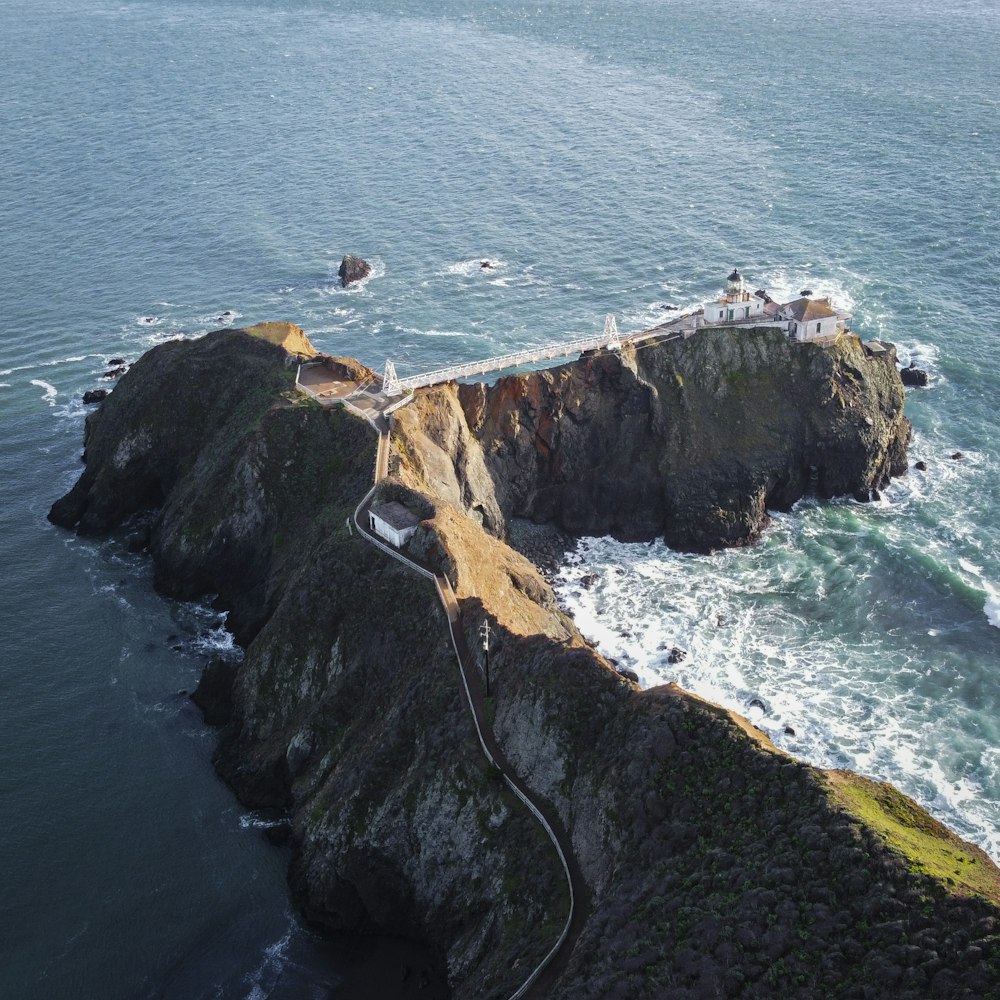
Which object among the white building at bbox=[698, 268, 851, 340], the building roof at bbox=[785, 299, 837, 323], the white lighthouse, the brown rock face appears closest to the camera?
the brown rock face

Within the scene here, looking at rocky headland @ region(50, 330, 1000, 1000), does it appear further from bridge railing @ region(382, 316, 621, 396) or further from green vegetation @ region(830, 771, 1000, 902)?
bridge railing @ region(382, 316, 621, 396)

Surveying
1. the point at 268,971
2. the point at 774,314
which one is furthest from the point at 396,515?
the point at 774,314

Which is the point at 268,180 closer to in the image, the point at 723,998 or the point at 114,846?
the point at 114,846

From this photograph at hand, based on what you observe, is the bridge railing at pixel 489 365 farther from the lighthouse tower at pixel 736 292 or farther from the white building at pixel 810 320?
the white building at pixel 810 320

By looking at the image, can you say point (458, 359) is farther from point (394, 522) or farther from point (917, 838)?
point (917, 838)

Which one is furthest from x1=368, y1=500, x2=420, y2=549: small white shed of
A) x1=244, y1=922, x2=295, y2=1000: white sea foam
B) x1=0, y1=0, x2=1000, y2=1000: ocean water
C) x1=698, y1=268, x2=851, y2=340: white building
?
x1=698, y1=268, x2=851, y2=340: white building
